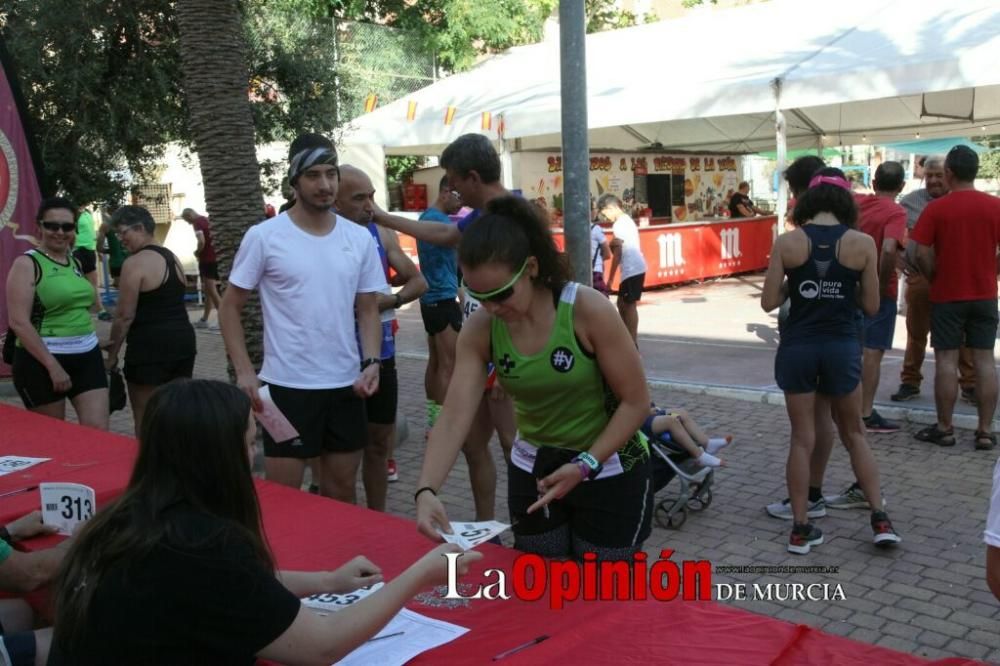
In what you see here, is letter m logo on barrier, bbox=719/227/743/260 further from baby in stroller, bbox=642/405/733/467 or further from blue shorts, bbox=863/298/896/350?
baby in stroller, bbox=642/405/733/467

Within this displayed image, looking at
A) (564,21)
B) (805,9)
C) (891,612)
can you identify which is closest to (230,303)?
(564,21)

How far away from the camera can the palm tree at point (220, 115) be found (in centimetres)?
634

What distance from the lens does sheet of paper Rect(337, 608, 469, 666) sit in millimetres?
2127

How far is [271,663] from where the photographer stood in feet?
6.53

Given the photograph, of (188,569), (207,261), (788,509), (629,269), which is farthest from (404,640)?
(207,261)

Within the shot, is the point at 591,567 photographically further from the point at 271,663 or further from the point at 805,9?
the point at 805,9

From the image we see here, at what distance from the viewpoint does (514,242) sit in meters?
2.54

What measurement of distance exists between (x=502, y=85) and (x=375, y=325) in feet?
44.9

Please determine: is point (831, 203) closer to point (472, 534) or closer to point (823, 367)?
point (823, 367)

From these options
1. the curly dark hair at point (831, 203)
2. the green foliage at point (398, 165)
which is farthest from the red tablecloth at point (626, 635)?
the green foliage at point (398, 165)

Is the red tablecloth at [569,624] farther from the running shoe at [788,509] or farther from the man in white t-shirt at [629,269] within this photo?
the man in white t-shirt at [629,269]

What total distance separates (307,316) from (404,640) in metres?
1.84

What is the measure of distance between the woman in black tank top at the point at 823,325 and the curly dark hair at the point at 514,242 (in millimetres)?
2154

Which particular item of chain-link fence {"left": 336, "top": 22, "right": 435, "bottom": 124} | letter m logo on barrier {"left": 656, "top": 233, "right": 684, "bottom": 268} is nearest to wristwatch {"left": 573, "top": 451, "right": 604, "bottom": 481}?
letter m logo on barrier {"left": 656, "top": 233, "right": 684, "bottom": 268}
